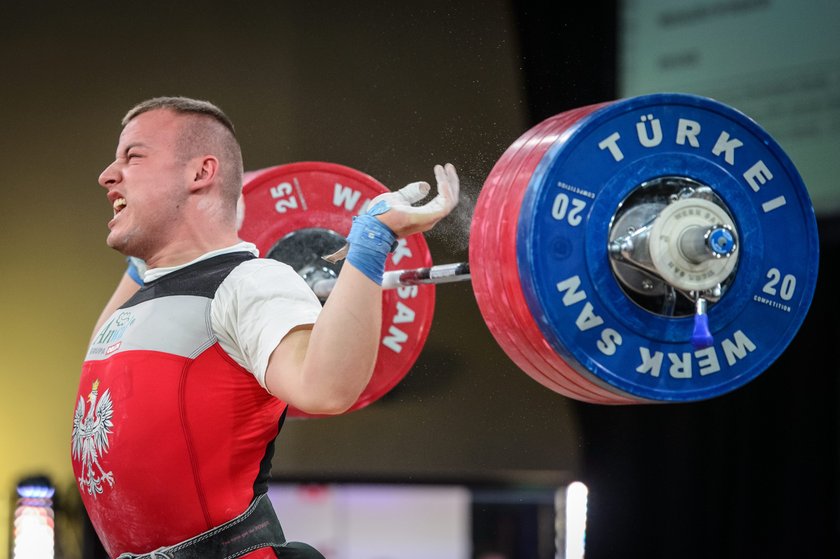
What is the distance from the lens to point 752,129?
72.3 inches

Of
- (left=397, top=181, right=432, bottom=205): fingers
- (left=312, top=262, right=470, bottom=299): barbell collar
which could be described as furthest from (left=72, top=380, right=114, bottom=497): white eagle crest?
(left=397, top=181, right=432, bottom=205): fingers

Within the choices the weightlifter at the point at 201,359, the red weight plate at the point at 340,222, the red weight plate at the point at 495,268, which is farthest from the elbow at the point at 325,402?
the red weight plate at the point at 340,222

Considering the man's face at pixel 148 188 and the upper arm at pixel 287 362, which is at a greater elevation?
the man's face at pixel 148 188

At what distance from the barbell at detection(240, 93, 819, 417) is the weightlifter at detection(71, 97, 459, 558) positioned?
0.19 m

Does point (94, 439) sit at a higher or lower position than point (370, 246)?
lower

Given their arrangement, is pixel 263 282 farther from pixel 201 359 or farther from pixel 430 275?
pixel 430 275

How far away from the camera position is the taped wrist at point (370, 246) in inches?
69.6

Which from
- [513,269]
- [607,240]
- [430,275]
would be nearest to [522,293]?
[513,269]

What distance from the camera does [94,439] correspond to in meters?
2.05

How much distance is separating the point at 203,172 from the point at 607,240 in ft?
3.10

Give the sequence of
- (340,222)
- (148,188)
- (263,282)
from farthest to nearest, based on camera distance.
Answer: (340,222) < (148,188) < (263,282)

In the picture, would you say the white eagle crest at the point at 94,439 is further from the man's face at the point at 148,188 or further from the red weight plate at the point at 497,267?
the red weight plate at the point at 497,267

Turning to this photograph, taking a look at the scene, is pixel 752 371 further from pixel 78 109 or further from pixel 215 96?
pixel 78 109

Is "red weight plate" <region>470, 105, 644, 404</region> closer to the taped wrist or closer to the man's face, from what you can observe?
the taped wrist
